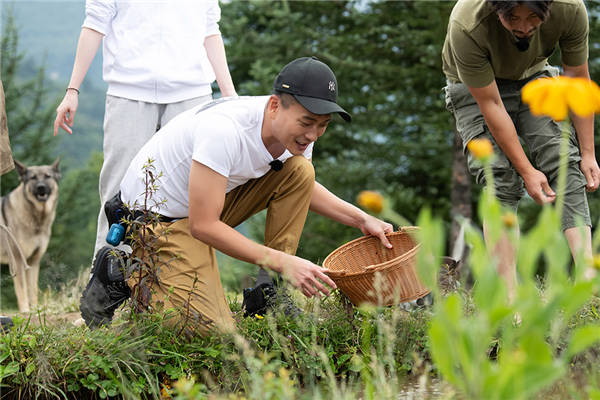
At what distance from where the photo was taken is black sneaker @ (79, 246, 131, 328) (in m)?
2.93

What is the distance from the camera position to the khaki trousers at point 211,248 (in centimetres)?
273

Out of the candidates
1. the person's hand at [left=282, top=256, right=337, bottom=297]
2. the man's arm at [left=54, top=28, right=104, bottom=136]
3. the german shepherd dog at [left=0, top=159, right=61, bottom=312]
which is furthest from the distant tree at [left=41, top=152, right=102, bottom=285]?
the person's hand at [left=282, top=256, right=337, bottom=297]

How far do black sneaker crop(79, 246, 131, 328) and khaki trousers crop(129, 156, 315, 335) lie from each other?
0.48 ft

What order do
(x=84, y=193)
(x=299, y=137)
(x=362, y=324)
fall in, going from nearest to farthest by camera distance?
1. (x=299, y=137)
2. (x=362, y=324)
3. (x=84, y=193)

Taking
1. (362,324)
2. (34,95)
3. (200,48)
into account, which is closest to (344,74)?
(200,48)

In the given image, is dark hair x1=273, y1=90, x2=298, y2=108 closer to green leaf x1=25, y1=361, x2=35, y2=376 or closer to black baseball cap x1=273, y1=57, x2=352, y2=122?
black baseball cap x1=273, y1=57, x2=352, y2=122

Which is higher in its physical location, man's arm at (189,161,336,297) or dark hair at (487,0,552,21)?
dark hair at (487,0,552,21)

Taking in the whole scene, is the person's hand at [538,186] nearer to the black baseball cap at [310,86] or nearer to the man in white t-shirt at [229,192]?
the man in white t-shirt at [229,192]

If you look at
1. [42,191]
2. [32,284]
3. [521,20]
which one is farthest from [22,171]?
[521,20]

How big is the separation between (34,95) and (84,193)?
10.4ft

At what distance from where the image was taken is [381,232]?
3209 millimetres

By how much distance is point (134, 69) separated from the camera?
10.9ft

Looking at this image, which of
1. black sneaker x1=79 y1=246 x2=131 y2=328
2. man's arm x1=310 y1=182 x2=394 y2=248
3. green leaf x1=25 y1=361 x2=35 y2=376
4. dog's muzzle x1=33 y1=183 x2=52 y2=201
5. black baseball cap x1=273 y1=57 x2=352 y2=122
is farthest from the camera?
dog's muzzle x1=33 y1=183 x2=52 y2=201

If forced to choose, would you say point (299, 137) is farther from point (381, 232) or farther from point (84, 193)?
point (84, 193)
